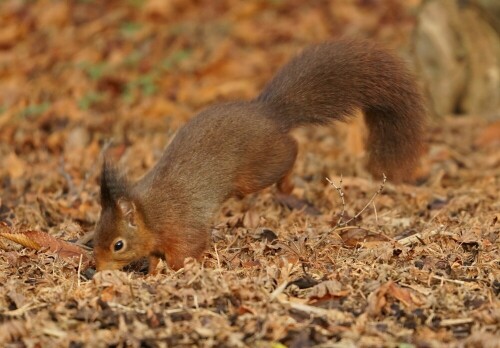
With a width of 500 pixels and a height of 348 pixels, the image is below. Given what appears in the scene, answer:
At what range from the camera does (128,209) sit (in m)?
4.54

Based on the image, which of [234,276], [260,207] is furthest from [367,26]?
[234,276]

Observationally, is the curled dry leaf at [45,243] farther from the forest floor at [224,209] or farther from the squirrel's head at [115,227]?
the squirrel's head at [115,227]

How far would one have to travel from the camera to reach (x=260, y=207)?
5629 mm

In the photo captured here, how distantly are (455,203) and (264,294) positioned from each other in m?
2.17

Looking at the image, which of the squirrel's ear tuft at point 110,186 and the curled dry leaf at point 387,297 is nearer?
the curled dry leaf at point 387,297

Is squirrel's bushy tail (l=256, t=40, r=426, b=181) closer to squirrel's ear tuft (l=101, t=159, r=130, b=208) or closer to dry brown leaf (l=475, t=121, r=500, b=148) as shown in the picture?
squirrel's ear tuft (l=101, t=159, r=130, b=208)

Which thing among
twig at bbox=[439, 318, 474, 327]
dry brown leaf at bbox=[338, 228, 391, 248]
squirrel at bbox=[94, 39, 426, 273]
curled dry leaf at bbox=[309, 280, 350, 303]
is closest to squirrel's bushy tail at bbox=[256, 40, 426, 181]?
squirrel at bbox=[94, 39, 426, 273]

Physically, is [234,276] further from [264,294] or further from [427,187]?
[427,187]

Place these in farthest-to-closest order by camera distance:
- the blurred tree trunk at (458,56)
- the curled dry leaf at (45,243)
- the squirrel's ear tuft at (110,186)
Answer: the blurred tree trunk at (458,56)
the curled dry leaf at (45,243)
the squirrel's ear tuft at (110,186)

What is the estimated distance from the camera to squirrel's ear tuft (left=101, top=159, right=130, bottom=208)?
4.41 meters

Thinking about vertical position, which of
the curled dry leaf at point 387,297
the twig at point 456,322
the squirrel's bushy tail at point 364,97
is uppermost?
the squirrel's bushy tail at point 364,97

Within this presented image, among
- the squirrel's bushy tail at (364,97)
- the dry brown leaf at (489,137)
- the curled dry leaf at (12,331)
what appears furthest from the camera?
the dry brown leaf at (489,137)

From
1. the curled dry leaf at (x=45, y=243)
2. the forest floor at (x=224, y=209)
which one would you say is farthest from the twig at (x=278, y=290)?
the curled dry leaf at (x=45, y=243)

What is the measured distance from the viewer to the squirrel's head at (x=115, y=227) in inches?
176
